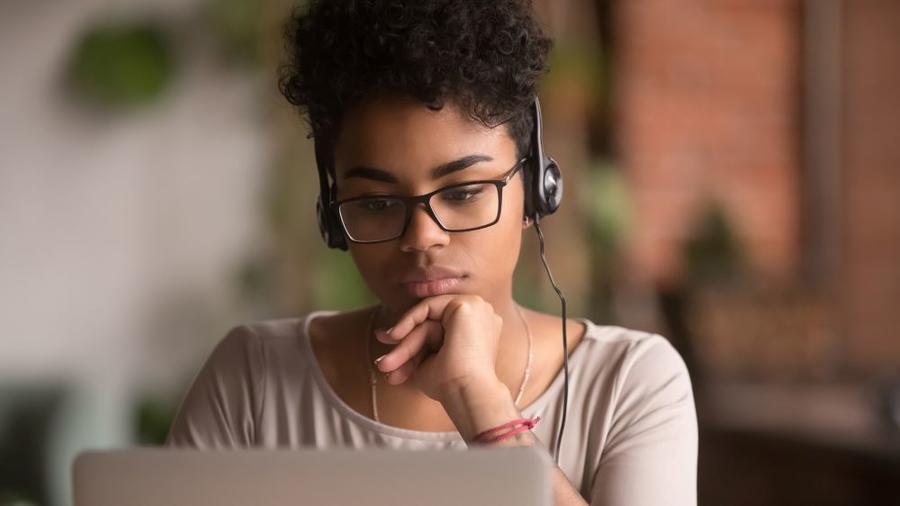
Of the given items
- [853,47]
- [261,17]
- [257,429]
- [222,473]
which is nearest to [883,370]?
[853,47]

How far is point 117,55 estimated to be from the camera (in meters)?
3.08

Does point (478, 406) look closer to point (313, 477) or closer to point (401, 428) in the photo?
point (401, 428)

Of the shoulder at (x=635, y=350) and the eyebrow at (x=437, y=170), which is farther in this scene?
the shoulder at (x=635, y=350)

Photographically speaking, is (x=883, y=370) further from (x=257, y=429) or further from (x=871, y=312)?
(x=257, y=429)

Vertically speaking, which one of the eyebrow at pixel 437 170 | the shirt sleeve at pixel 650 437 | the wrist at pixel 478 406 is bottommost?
the shirt sleeve at pixel 650 437

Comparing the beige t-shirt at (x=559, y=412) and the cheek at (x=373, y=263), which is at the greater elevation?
the cheek at (x=373, y=263)

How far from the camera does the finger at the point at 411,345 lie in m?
1.36

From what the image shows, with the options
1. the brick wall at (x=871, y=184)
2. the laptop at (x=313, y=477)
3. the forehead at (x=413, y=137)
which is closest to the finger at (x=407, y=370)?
the forehead at (x=413, y=137)

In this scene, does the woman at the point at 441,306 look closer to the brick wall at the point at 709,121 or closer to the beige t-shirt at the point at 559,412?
the beige t-shirt at the point at 559,412

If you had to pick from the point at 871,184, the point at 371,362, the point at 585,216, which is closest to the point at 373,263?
the point at 371,362

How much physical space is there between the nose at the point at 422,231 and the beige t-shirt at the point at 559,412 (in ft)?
0.81

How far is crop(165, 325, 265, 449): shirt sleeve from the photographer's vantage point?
4.96 ft

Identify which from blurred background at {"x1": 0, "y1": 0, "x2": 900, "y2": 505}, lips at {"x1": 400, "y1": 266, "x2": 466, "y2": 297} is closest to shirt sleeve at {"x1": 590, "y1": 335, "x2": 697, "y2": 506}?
lips at {"x1": 400, "y1": 266, "x2": 466, "y2": 297}

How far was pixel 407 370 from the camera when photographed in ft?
4.57
